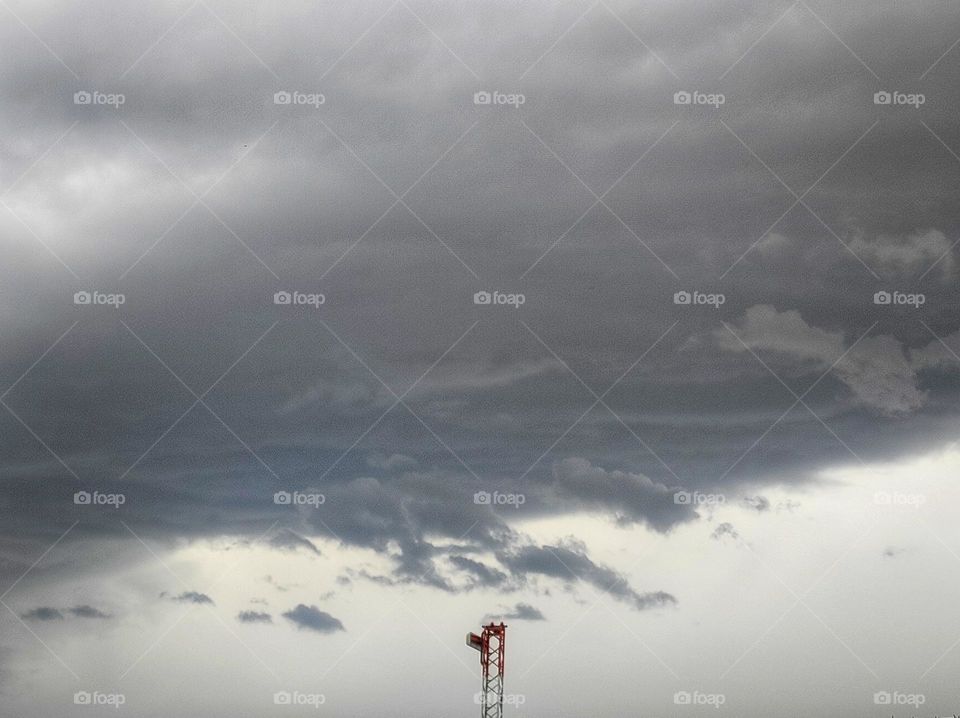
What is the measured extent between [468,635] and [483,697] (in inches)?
298

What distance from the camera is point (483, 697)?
318ft

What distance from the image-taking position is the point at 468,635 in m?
93.3
